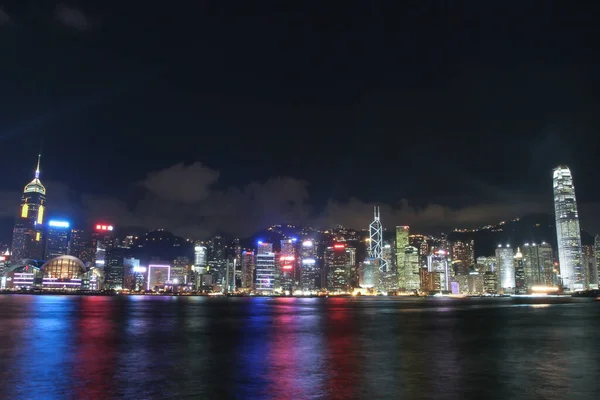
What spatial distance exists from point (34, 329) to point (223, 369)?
121 ft

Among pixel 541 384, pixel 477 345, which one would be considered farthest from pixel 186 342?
pixel 541 384

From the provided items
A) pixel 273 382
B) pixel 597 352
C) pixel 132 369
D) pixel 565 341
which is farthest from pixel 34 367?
pixel 565 341

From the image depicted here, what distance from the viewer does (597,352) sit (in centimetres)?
3669

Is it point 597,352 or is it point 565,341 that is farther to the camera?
point 565,341

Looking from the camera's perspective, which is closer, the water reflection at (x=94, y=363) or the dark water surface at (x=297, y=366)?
the dark water surface at (x=297, y=366)

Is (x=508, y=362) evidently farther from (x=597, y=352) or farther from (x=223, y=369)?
(x=223, y=369)

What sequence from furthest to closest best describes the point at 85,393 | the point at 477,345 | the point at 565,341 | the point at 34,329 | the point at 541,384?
the point at 34,329
the point at 565,341
the point at 477,345
the point at 541,384
the point at 85,393

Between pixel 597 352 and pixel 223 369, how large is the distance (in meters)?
27.8

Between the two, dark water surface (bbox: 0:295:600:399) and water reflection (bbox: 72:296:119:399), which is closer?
dark water surface (bbox: 0:295:600:399)

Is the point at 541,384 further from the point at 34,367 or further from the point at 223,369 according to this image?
the point at 34,367

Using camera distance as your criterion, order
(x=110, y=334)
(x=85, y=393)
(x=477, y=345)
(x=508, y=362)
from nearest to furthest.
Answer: (x=85, y=393) → (x=508, y=362) → (x=477, y=345) → (x=110, y=334)

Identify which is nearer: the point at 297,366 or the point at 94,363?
the point at 297,366

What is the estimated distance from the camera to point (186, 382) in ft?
79.9

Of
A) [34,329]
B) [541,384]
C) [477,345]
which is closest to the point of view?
[541,384]
